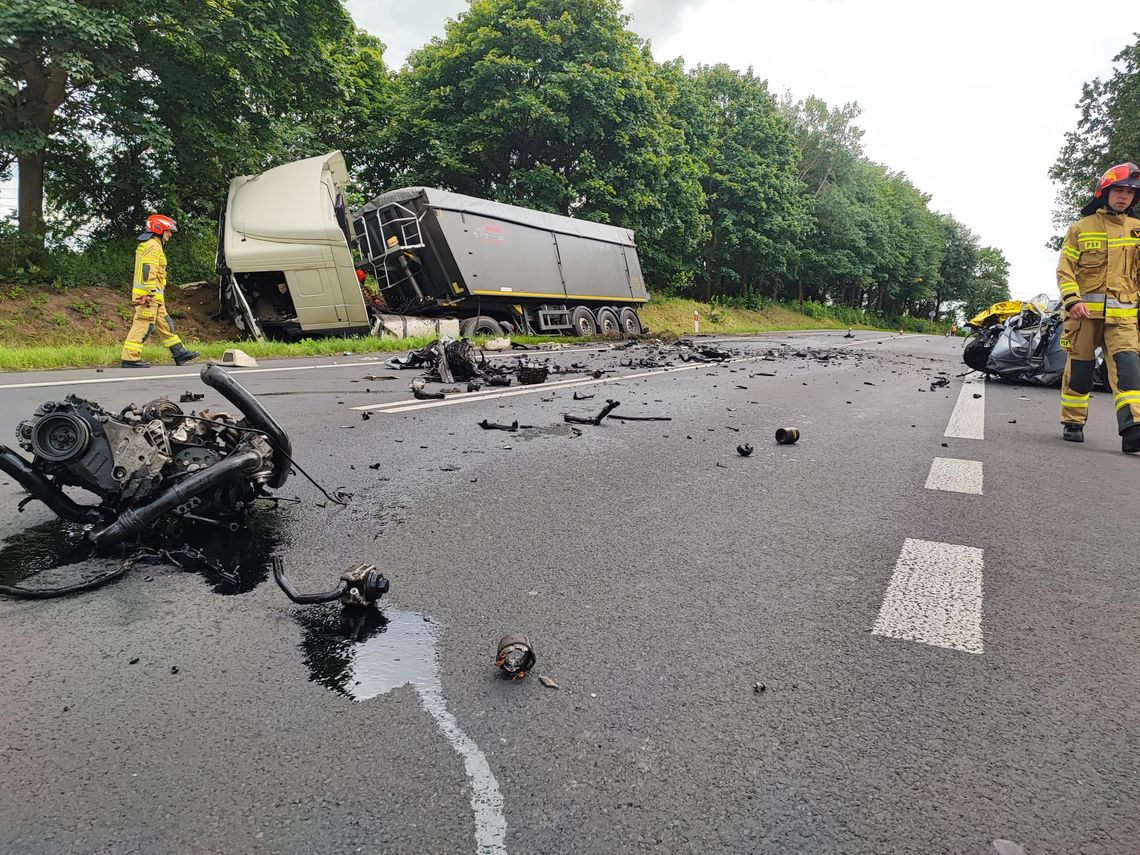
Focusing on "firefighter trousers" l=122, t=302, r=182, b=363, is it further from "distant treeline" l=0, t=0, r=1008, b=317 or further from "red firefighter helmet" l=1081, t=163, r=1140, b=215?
"red firefighter helmet" l=1081, t=163, r=1140, b=215

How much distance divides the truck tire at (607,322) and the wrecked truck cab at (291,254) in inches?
286

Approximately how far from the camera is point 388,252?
14.2 meters

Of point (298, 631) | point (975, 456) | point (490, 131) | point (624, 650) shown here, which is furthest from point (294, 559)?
point (490, 131)

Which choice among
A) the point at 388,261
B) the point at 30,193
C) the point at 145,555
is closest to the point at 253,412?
the point at 145,555

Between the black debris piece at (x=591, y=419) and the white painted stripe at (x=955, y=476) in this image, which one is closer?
the white painted stripe at (x=955, y=476)

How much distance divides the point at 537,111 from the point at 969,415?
17.4 metres

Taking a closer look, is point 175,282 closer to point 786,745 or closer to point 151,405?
point 151,405

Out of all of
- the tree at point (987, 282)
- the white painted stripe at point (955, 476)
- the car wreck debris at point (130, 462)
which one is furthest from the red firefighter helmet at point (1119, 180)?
the tree at point (987, 282)

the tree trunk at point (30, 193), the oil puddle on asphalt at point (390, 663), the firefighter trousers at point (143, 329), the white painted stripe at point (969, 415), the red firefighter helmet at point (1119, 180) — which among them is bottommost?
the oil puddle on asphalt at point (390, 663)

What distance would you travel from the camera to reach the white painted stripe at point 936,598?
6.77ft

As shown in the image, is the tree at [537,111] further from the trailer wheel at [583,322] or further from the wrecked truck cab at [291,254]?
the wrecked truck cab at [291,254]

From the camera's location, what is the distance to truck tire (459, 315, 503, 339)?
14969 mm

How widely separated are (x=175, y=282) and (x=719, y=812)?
17644 millimetres

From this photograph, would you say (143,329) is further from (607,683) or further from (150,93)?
(607,683)
